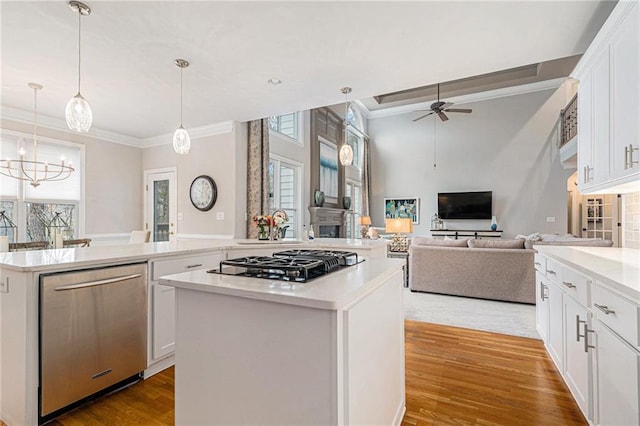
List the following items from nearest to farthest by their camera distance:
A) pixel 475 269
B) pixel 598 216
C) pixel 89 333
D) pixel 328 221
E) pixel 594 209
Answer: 1. pixel 89 333
2. pixel 475 269
3. pixel 328 221
4. pixel 598 216
5. pixel 594 209

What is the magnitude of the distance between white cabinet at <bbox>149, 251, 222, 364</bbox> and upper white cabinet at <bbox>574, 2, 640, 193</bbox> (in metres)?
3.05

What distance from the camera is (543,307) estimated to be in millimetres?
2584

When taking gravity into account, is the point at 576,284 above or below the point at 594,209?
below

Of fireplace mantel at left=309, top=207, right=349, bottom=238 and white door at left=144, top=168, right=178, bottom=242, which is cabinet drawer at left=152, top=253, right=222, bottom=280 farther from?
fireplace mantel at left=309, top=207, right=349, bottom=238

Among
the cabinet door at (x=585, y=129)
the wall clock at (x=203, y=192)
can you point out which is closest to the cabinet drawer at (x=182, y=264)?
the wall clock at (x=203, y=192)

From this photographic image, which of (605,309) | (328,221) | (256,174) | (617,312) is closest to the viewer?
(617,312)

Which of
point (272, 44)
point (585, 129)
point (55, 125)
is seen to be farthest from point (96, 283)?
point (55, 125)

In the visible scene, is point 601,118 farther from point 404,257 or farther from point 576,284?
point 404,257

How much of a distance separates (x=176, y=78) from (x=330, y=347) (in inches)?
127

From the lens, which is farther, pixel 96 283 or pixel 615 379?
pixel 96 283

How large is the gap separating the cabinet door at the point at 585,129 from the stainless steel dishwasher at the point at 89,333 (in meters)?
3.43

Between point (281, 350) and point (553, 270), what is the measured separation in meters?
2.17

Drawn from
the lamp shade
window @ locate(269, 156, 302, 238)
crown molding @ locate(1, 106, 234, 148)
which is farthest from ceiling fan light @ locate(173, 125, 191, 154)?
the lamp shade

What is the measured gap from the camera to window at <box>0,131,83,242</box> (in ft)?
12.9
